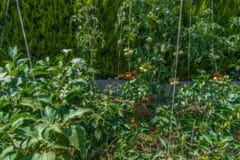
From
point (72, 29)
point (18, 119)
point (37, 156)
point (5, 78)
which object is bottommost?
point (37, 156)

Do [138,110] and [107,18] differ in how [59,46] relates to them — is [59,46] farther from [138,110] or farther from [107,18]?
[138,110]

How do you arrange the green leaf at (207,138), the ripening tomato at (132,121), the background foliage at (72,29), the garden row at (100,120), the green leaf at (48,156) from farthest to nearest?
the background foliage at (72,29), the ripening tomato at (132,121), the green leaf at (207,138), the garden row at (100,120), the green leaf at (48,156)

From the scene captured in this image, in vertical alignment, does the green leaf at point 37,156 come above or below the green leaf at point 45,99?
below

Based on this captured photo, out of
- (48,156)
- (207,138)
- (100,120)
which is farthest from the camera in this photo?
(100,120)

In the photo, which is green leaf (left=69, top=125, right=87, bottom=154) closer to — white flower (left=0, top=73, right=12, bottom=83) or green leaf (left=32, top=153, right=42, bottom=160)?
green leaf (left=32, top=153, right=42, bottom=160)

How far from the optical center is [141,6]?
9.95 feet

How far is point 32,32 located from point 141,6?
99 centimetres

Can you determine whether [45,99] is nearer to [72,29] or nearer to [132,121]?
[132,121]

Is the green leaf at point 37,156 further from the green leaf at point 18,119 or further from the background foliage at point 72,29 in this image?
the background foliage at point 72,29

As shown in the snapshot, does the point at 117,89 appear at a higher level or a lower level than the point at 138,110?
higher

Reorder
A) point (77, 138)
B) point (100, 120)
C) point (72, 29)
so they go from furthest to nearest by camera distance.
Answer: point (72, 29)
point (100, 120)
point (77, 138)

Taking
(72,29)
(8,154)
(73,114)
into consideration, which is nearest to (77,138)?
(73,114)

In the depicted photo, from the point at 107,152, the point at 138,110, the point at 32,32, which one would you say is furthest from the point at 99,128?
the point at 32,32

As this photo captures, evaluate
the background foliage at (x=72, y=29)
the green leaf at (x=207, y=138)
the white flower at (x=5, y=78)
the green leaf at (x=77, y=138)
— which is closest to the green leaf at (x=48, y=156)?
the green leaf at (x=77, y=138)
